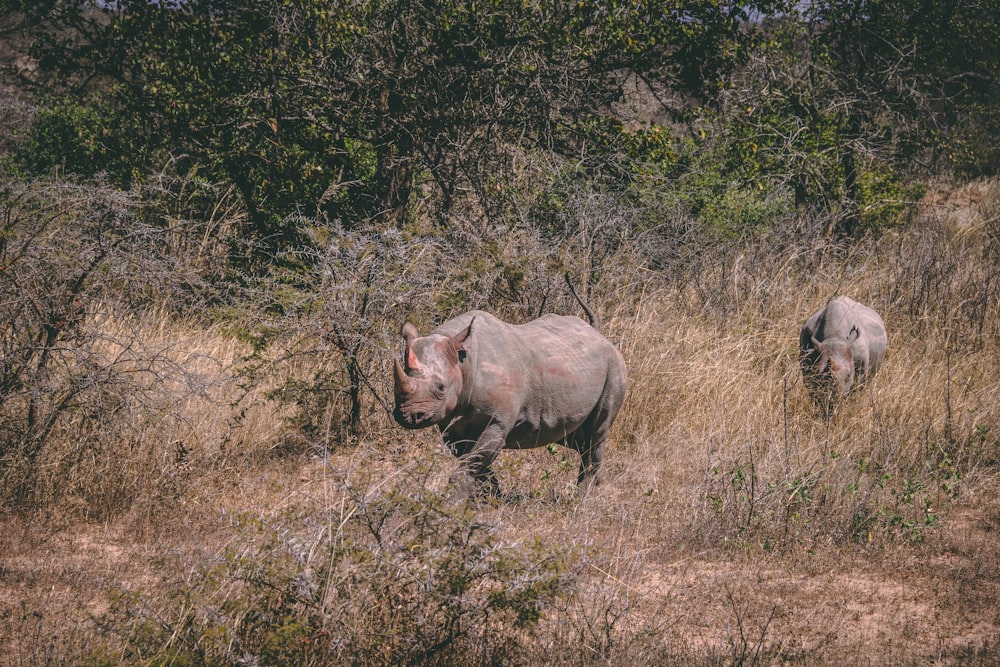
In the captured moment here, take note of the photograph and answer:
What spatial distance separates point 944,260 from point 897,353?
8.18ft

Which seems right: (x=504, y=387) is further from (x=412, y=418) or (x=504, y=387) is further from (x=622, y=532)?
(x=622, y=532)

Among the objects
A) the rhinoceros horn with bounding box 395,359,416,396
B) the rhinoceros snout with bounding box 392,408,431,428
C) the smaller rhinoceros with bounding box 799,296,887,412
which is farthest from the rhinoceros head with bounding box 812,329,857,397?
the rhinoceros horn with bounding box 395,359,416,396

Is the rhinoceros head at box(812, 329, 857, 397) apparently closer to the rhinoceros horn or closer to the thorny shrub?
the rhinoceros horn

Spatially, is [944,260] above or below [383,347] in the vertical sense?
above

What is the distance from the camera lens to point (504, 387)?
18.4 ft

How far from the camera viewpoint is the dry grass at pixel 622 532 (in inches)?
153

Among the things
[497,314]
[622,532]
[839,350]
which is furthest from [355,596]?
[839,350]

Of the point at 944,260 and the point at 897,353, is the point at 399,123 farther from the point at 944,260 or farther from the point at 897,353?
the point at 944,260

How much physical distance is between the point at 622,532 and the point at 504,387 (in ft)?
4.00

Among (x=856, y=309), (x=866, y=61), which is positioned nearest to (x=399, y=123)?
(x=856, y=309)

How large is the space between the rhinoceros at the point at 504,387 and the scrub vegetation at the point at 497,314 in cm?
30

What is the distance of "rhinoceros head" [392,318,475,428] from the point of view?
16.7 ft

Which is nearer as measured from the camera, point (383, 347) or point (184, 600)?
point (184, 600)

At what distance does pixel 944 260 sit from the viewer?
1120cm
